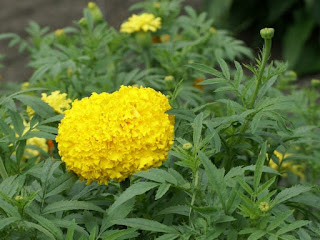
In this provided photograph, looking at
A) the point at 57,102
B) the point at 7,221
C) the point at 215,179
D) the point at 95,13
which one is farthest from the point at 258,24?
the point at 7,221

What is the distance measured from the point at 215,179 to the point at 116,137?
0.73 ft

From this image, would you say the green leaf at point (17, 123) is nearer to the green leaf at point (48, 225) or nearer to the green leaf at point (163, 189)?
the green leaf at point (48, 225)

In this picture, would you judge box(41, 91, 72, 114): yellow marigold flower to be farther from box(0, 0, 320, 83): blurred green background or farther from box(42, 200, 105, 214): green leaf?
box(0, 0, 320, 83): blurred green background

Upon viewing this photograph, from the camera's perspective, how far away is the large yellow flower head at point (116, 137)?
126 centimetres

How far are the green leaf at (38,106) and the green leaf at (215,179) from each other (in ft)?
1.62

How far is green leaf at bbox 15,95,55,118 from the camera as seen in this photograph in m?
1.48

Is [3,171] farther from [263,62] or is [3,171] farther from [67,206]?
[263,62]

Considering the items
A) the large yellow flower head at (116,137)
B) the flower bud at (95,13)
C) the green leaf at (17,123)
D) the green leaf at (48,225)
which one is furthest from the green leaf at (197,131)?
the flower bud at (95,13)

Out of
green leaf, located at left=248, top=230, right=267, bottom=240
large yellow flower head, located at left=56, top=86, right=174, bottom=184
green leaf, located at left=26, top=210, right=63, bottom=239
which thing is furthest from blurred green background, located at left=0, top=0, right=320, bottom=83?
green leaf, located at left=248, top=230, right=267, bottom=240

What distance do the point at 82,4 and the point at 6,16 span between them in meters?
0.70

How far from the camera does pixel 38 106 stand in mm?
1502

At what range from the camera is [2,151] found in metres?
1.52

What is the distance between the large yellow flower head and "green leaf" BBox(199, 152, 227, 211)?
13cm

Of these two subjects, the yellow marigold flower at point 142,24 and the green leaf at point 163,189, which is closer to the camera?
the green leaf at point 163,189
